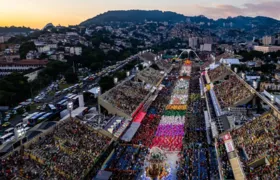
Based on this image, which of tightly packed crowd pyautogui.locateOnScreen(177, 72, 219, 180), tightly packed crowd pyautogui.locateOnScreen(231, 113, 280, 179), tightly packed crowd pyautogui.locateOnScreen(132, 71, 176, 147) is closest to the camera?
tightly packed crowd pyautogui.locateOnScreen(231, 113, 280, 179)

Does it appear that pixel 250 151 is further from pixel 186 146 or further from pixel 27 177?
pixel 27 177

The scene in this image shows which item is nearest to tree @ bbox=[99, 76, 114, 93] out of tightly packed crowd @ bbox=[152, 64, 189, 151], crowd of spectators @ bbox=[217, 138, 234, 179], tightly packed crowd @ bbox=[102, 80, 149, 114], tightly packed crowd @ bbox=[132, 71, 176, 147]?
tightly packed crowd @ bbox=[102, 80, 149, 114]

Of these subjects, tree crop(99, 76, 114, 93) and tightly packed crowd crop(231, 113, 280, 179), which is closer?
tightly packed crowd crop(231, 113, 280, 179)

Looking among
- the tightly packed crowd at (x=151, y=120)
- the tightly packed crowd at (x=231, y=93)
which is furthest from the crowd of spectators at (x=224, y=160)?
the tightly packed crowd at (x=231, y=93)

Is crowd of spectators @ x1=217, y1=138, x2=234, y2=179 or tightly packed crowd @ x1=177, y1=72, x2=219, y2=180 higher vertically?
crowd of spectators @ x1=217, y1=138, x2=234, y2=179

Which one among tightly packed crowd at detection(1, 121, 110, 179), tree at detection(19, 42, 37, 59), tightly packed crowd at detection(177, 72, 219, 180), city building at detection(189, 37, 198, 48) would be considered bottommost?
tightly packed crowd at detection(177, 72, 219, 180)

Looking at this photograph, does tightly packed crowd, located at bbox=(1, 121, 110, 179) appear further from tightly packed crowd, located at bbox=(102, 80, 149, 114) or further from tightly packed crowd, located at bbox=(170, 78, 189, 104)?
tightly packed crowd, located at bbox=(170, 78, 189, 104)

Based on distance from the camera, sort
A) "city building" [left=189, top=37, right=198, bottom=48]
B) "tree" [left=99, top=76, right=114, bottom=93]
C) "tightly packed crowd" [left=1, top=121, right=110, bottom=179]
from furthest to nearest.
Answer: "city building" [left=189, top=37, right=198, bottom=48] < "tree" [left=99, top=76, right=114, bottom=93] < "tightly packed crowd" [left=1, top=121, right=110, bottom=179]
